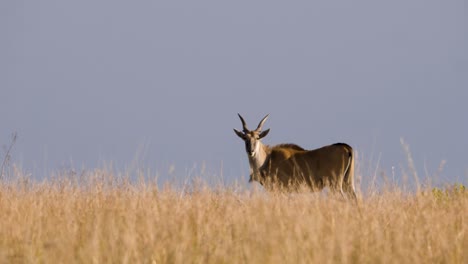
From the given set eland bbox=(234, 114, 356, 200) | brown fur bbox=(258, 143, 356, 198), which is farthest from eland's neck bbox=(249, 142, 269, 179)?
brown fur bbox=(258, 143, 356, 198)

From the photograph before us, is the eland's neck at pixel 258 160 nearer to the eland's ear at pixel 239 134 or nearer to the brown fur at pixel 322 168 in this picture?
the brown fur at pixel 322 168

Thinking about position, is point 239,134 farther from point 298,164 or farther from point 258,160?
point 298,164

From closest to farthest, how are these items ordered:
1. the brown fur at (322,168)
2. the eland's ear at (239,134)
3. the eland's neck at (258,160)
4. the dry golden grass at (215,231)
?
1. the dry golden grass at (215,231)
2. the brown fur at (322,168)
3. the eland's ear at (239,134)
4. the eland's neck at (258,160)

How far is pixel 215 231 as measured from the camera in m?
5.66

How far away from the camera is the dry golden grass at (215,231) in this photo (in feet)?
14.4

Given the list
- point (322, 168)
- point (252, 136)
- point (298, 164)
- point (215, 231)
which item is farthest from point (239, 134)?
point (215, 231)

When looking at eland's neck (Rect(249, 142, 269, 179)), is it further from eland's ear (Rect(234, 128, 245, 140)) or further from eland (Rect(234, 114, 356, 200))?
eland's ear (Rect(234, 128, 245, 140))

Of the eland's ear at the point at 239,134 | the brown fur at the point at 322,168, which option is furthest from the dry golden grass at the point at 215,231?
the eland's ear at the point at 239,134

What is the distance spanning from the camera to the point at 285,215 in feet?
20.4

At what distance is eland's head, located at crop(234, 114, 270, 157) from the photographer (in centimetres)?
1579

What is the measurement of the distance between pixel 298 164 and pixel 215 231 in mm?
10143

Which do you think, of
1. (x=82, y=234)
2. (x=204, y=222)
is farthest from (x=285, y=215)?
(x=82, y=234)

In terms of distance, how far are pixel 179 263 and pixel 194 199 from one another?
3096mm

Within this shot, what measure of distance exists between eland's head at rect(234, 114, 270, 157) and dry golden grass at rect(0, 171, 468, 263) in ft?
24.6
